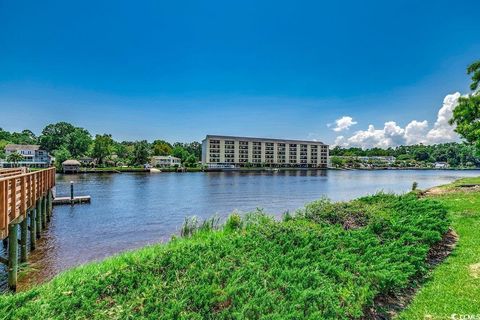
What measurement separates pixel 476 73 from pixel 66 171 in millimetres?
97833

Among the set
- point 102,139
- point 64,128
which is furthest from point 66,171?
point 64,128

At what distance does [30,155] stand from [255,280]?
4847 inches

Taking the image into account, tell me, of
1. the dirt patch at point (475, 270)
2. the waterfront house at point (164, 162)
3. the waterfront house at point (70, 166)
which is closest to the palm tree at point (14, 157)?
the waterfront house at point (70, 166)

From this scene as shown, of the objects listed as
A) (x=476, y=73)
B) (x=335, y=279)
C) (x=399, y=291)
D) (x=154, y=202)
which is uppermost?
(x=476, y=73)

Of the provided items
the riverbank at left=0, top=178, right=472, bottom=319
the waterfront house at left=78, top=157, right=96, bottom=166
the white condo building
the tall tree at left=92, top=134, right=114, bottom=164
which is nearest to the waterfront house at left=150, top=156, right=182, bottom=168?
the white condo building

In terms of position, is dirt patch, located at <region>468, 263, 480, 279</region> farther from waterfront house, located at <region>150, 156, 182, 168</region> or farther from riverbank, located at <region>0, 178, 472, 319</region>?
waterfront house, located at <region>150, 156, 182, 168</region>

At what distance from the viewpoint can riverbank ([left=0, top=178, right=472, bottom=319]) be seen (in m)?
4.68

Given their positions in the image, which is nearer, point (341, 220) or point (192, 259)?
point (192, 259)

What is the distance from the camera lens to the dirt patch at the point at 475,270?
22.1 ft

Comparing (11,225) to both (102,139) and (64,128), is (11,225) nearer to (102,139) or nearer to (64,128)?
(102,139)

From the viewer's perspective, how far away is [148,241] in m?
16.8

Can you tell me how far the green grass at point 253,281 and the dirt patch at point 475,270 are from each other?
0.92 metres

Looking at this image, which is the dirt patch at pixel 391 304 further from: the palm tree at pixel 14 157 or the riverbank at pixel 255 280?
the palm tree at pixel 14 157

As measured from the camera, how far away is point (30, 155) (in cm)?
10406
